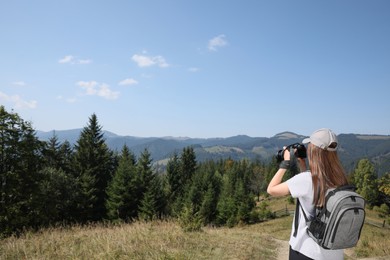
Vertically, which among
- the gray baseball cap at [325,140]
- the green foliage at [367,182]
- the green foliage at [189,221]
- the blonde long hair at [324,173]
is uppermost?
the gray baseball cap at [325,140]

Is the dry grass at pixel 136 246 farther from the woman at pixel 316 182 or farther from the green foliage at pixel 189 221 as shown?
the woman at pixel 316 182

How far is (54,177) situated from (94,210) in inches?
296

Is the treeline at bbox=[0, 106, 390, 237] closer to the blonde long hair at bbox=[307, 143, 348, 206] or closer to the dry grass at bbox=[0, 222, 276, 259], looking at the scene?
the dry grass at bbox=[0, 222, 276, 259]

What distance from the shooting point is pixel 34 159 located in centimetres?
2495

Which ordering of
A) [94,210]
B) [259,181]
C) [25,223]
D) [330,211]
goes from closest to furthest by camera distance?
[330,211], [25,223], [94,210], [259,181]

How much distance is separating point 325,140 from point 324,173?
1.19ft

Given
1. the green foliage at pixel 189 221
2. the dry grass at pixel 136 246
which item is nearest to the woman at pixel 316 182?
the dry grass at pixel 136 246

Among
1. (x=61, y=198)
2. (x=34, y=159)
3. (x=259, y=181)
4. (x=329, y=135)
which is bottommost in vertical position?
(x=259, y=181)

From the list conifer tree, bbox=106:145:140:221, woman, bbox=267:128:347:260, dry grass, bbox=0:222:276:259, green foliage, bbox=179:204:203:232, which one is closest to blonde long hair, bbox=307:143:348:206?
woman, bbox=267:128:347:260

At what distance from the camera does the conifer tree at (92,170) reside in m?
37.0

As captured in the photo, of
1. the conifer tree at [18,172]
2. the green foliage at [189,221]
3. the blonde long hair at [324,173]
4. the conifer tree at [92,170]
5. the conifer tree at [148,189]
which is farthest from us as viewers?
the conifer tree at [92,170]

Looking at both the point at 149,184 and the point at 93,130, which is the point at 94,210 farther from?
the point at 93,130

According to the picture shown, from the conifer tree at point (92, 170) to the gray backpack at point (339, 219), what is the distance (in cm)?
3716

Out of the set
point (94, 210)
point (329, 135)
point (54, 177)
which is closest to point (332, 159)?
point (329, 135)
